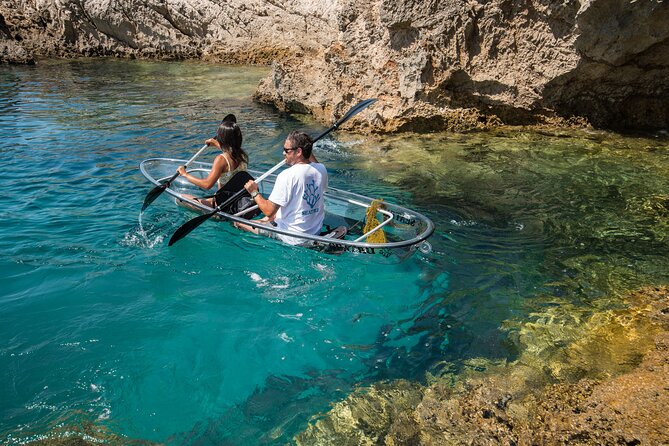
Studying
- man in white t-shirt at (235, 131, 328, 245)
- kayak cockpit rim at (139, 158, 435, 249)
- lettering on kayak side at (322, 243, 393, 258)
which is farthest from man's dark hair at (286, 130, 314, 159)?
lettering on kayak side at (322, 243, 393, 258)

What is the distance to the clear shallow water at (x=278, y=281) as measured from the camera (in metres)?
4.41

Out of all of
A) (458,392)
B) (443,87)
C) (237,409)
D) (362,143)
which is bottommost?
(237,409)

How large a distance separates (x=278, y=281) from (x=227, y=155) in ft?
6.45

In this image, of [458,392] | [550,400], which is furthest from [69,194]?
[550,400]

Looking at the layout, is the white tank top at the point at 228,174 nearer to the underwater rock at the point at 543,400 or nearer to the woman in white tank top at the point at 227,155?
the woman in white tank top at the point at 227,155

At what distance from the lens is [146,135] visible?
39.0ft

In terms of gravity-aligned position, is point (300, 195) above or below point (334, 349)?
above

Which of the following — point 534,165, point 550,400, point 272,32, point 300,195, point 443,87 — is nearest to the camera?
point 550,400

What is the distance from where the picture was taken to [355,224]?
22.5 ft

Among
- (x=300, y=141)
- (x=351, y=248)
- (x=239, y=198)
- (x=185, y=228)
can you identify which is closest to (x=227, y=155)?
(x=239, y=198)

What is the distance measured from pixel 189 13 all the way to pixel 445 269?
20.6m

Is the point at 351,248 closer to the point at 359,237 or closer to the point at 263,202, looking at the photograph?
the point at 359,237

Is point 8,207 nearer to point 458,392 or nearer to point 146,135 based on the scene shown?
point 146,135

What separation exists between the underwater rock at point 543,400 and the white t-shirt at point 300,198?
236 cm
